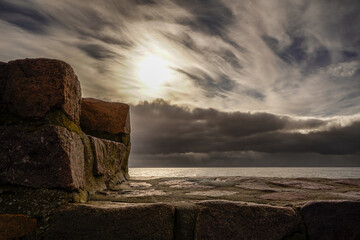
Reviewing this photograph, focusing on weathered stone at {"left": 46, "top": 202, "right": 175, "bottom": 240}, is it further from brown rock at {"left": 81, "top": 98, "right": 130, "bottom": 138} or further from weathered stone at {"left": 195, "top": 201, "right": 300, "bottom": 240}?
brown rock at {"left": 81, "top": 98, "right": 130, "bottom": 138}

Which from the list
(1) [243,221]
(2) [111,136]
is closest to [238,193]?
(1) [243,221]

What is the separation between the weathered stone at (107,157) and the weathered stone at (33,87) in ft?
2.38

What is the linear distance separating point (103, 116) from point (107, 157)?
27.3 inches

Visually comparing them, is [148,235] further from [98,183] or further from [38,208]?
[98,183]

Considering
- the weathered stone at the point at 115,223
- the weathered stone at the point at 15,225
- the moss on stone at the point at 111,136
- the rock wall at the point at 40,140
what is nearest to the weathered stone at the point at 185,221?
the weathered stone at the point at 115,223

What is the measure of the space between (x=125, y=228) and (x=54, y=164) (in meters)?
0.75

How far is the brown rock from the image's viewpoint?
3.16 metres

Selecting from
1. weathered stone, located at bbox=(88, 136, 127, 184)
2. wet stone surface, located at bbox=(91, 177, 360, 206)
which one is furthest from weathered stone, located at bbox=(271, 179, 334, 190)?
weathered stone, located at bbox=(88, 136, 127, 184)

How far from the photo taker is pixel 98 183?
258 centimetres

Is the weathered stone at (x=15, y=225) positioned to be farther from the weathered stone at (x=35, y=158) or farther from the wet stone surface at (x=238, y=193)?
the wet stone surface at (x=238, y=193)

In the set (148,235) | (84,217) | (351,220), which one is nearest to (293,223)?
(351,220)

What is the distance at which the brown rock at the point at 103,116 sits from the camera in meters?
3.16

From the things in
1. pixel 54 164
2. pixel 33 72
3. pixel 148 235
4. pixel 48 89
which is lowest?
pixel 148 235

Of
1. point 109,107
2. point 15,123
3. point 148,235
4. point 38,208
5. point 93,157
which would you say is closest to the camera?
point 148,235
